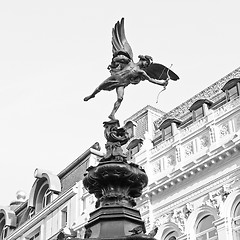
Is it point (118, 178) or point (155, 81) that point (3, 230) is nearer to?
point (155, 81)

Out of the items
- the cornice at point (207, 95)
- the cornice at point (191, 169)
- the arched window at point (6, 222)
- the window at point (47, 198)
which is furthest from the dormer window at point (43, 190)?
the cornice at point (191, 169)

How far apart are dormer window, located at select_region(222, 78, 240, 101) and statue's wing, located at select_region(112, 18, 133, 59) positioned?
20638 mm

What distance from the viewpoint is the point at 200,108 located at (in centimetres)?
3150

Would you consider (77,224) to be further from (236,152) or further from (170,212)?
(236,152)

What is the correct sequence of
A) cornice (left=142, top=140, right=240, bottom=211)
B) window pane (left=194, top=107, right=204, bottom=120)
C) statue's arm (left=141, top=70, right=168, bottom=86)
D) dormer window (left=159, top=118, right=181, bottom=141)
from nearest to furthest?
statue's arm (left=141, top=70, right=168, bottom=86) < cornice (left=142, top=140, right=240, bottom=211) < window pane (left=194, top=107, right=204, bottom=120) < dormer window (left=159, top=118, right=181, bottom=141)

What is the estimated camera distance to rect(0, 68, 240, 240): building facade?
2609 cm

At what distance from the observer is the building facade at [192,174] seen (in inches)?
1027

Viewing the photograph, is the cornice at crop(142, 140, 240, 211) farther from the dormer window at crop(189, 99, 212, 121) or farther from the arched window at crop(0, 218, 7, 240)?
the arched window at crop(0, 218, 7, 240)

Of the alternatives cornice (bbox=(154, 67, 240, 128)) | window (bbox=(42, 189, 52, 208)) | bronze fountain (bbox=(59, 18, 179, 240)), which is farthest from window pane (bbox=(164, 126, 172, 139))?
bronze fountain (bbox=(59, 18, 179, 240))

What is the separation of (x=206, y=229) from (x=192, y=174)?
8.96 ft

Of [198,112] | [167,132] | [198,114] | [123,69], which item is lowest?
[123,69]

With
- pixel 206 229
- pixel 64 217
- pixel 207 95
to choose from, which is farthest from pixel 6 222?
pixel 206 229

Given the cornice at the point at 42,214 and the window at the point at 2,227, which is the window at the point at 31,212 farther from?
the window at the point at 2,227

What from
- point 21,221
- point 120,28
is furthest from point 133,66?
point 21,221
